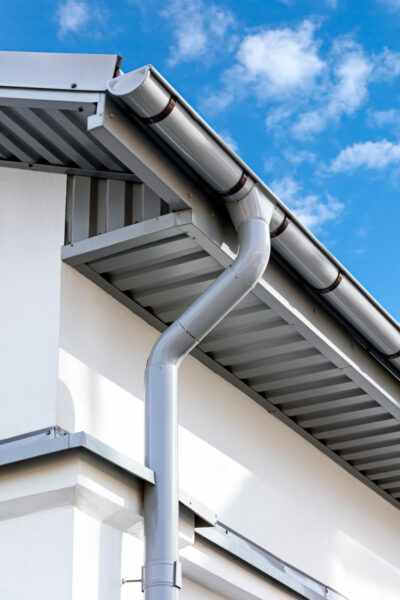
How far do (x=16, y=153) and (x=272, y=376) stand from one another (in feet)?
7.02

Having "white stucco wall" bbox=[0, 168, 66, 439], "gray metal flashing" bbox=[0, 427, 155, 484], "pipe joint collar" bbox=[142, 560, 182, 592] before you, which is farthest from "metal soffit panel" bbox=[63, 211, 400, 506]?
"pipe joint collar" bbox=[142, 560, 182, 592]

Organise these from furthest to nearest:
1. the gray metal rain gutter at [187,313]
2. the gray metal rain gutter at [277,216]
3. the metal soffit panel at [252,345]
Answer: the metal soffit panel at [252,345], the gray metal rain gutter at [277,216], the gray metal rain gutter at [187,313]

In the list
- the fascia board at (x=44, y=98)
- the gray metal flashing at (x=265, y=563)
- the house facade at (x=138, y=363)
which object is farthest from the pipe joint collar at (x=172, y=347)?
the fascia board at (x=44, y=98)

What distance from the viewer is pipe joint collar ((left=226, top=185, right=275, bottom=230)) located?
4.91 metres

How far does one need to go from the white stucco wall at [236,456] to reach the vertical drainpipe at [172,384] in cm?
43

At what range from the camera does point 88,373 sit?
496 centimetres

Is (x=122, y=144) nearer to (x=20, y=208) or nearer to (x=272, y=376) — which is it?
(x=20, y=208)

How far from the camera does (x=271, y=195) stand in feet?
16.4

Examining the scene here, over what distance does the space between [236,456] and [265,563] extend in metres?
0.67

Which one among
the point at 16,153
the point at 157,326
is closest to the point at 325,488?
the point at 157,326

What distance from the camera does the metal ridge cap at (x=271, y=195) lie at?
4488 mm

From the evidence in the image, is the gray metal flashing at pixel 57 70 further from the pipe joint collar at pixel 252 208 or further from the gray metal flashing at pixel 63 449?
the gray metal flashing at pixel 63 449

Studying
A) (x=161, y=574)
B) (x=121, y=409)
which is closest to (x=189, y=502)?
(x=161, y=574)

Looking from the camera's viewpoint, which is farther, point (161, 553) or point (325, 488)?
point (325, 488)
